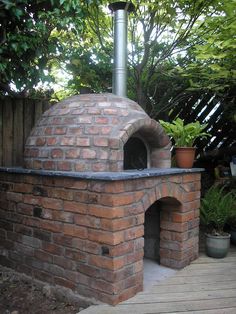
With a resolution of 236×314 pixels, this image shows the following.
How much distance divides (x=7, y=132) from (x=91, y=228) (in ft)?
5.33

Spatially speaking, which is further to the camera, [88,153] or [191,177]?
[191,177]

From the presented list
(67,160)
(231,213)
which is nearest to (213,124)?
(231,213)

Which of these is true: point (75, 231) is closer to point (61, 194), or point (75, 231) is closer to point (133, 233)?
point (61, 194)

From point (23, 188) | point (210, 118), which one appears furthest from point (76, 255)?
point (210, 118)

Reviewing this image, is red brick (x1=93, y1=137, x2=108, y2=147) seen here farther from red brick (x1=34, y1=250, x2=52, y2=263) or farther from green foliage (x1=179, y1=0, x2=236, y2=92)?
green foliage (x1=179, y1=0, x2=236, y2=92)

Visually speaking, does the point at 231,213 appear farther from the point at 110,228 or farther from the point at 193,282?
the point at 110,228

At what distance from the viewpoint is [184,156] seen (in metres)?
3.63

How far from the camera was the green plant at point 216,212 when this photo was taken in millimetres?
4016

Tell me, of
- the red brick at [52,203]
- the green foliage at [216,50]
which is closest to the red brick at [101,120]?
the red brick at [52,203]

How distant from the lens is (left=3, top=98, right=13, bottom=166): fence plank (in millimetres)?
3709

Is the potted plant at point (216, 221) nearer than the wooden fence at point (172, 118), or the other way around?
the wooden fence at point (172, 118)

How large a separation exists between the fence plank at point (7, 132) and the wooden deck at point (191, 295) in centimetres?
186

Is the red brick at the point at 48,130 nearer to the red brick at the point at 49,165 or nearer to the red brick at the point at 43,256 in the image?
the red brick at the point at 49,165

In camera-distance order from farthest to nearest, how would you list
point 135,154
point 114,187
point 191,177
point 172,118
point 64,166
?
1. point 172,118
2. point 191,177
3. point 135,154
4. point 64,166
5. point 114,187
